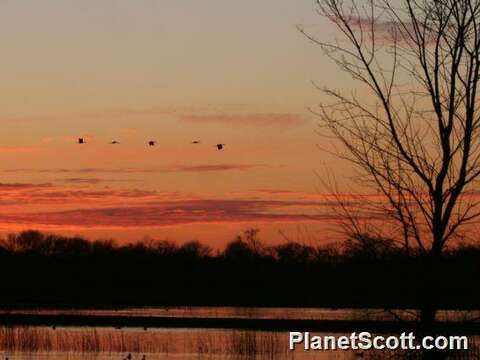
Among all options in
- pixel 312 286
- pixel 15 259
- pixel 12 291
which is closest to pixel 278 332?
pixel 312 286

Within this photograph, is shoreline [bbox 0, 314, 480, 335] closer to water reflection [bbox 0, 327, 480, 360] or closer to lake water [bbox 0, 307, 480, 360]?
lake water [bbox 0, 307, 480, 360]

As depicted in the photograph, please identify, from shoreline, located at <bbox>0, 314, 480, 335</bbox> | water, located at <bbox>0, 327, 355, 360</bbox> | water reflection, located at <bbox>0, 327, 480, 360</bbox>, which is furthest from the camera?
shoreline, located at <bbox>0, 314, 480, 335</bbox>

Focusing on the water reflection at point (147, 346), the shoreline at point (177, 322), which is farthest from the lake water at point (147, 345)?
the shoreline at point (177, 322)

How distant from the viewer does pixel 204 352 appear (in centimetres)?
3447

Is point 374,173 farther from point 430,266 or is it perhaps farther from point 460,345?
point 460,345

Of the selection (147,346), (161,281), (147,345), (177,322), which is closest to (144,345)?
(147,345)

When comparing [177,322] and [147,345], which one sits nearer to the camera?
[147,345]

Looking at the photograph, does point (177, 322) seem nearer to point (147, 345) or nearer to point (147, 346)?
point (147, 345)

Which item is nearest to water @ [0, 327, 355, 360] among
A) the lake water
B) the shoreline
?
the lake water

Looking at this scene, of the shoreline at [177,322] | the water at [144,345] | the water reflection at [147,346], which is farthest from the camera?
the shoreline at [177,322]

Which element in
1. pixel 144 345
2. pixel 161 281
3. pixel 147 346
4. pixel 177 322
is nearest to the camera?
pixel 147 346

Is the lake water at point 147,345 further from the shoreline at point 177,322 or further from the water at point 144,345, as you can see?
the shoreline at point 177,322

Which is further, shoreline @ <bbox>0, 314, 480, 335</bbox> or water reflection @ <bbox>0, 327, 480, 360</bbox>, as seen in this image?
shoreline @ <bbox>0, 314, 480, 335</bbox>

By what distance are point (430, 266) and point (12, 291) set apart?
67.1 meters
